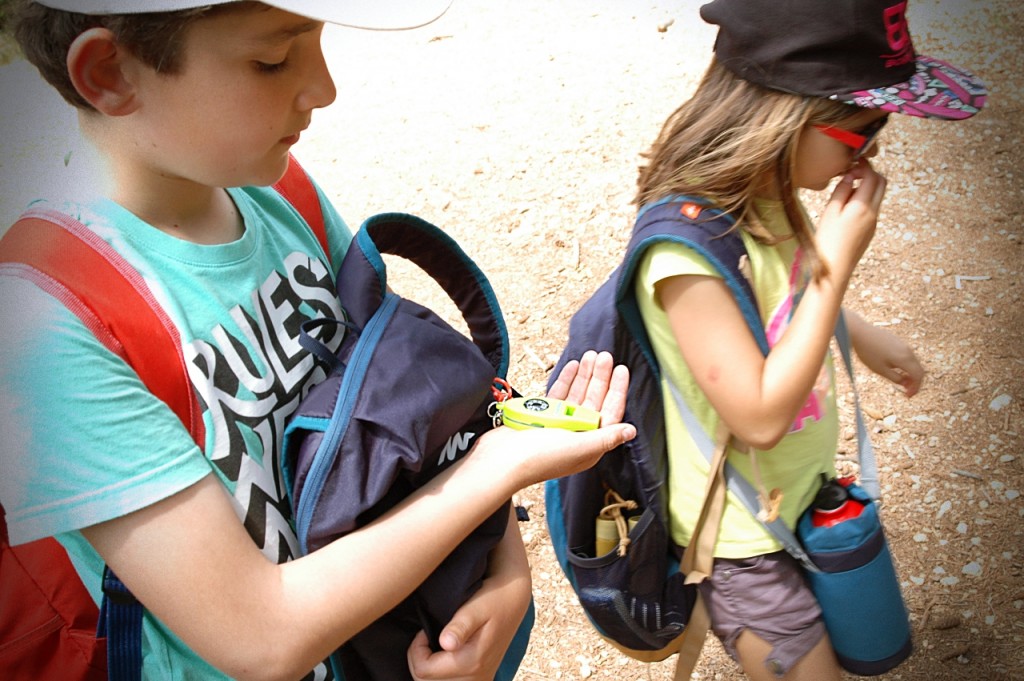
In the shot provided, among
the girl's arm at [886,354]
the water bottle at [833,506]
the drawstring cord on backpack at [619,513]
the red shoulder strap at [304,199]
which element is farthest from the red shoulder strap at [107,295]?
the girl's arm at [886,354]

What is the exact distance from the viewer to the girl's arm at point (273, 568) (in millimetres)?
1040

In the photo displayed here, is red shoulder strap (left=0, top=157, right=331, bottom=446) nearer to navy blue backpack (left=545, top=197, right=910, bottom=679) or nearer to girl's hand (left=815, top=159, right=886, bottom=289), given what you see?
navy blue backpack (left=545, top=197, right=910, bottom=679)

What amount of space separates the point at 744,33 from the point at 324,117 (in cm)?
359

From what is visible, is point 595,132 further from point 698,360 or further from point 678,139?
point 698,360

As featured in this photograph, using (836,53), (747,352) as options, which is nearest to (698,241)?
(747,352)

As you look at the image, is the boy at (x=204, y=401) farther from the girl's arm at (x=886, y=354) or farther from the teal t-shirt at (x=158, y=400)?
the girl's arm at (x=886, y=354)

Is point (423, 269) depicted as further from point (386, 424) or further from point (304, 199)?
point (386, 424)

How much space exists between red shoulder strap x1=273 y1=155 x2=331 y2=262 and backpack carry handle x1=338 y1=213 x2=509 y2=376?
0.11 meters

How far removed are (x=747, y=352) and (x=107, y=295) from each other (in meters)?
1.09

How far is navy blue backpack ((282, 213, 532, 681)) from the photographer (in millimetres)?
1180

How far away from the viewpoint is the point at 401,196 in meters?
4.30

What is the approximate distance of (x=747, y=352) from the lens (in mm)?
1688

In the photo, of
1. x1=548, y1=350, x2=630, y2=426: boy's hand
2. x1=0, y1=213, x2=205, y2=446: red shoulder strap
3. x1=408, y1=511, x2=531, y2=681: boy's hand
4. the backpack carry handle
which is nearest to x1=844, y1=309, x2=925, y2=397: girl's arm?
x1=548, y1=350, x2=630, y2=426: boy's hand

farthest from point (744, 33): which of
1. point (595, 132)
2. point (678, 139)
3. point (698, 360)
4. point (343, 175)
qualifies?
point (343, 175)
